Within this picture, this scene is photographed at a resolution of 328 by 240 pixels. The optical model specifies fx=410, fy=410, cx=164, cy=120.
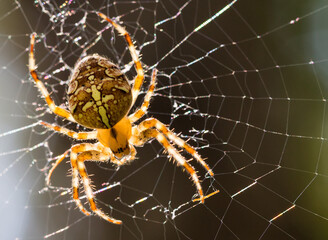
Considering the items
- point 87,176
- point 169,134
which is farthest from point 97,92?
point 87,176

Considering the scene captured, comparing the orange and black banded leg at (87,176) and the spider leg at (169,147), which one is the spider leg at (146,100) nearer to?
the spider leg at (169,147)

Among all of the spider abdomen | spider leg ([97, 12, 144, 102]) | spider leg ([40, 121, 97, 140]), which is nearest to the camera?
the spider abdomen

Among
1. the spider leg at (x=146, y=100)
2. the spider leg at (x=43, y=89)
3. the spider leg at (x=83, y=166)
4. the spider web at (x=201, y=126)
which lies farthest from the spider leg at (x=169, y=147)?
the spider web at (x=201, y=126)

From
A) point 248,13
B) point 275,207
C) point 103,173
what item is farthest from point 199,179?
point 248,13

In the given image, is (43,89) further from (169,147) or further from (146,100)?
(169,147)

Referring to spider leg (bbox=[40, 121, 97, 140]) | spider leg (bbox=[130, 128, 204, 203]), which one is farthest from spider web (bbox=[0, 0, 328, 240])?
spider leg (bbox=[40, 121, 97, 140])

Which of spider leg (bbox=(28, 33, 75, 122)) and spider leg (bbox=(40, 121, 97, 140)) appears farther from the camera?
spider leg (bbox=(40, 121, 97, 140))

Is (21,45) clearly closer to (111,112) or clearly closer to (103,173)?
(103,173)

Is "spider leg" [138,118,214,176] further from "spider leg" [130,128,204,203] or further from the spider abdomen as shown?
the spider abdomen
